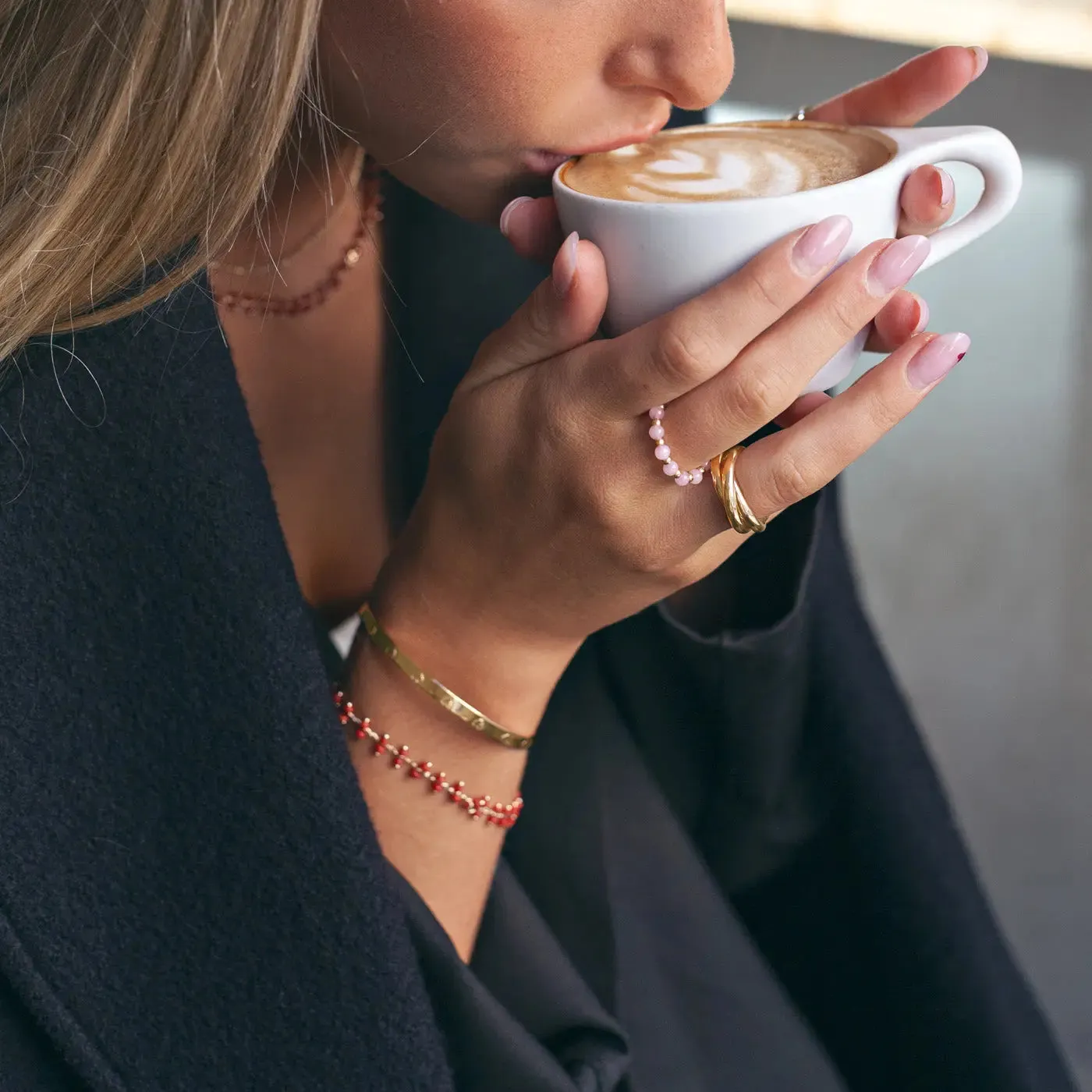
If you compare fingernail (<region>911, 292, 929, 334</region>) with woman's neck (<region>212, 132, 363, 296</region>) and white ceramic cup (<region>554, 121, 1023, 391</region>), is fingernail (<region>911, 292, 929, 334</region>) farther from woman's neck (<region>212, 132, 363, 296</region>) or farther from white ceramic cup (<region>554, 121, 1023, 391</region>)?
woman's neck (<region>212, 132, 363, 296</region>)

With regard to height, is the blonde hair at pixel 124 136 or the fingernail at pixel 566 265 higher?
the blonde hair at pixel 124 136

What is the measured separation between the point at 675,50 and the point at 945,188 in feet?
0.45

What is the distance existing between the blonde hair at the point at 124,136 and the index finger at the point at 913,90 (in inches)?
12.6

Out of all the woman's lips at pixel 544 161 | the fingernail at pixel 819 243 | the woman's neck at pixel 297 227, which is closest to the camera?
the fingernail at pixel 819 243

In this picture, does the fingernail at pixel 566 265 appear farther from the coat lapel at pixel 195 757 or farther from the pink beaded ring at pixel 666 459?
the coat lapel at pixel 195 757

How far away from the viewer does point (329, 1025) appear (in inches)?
21.2

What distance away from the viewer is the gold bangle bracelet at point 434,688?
0.60 metres

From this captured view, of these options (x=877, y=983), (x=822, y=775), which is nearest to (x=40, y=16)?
(x=822, y=775)

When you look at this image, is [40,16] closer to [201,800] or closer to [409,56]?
[409,56]

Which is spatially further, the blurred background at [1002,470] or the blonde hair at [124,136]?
the blurred background at [1002,470]

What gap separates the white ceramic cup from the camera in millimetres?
459

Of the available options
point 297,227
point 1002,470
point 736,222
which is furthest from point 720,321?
point 1002,470

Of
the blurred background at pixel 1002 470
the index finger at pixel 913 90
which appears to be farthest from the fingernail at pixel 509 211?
the blurred background at pixel 1002 470

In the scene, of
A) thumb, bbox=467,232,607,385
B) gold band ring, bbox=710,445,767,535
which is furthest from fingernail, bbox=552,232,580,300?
gold band ring, bbox=710,445,767,535
